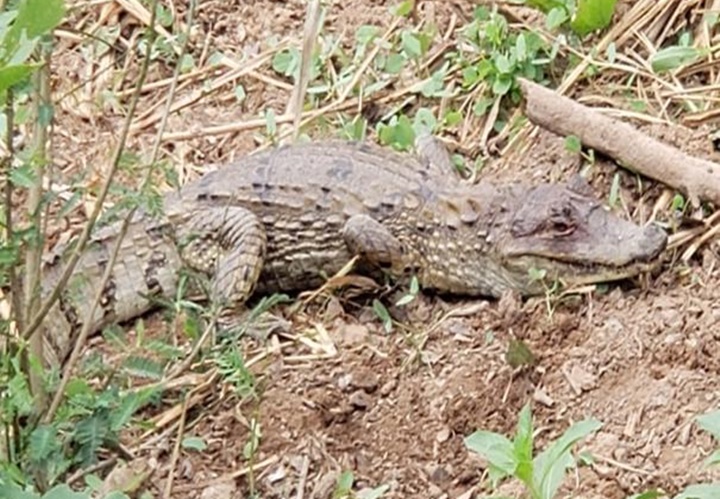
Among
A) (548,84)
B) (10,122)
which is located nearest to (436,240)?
(548,84)

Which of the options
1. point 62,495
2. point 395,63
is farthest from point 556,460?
point 395,63

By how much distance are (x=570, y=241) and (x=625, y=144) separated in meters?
0.32

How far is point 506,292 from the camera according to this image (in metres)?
4.57

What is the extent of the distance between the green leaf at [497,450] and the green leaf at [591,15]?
8.07 feet

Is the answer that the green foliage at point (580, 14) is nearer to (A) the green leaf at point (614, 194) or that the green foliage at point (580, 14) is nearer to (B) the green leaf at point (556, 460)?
(A) the green leaf at point (614, 194)

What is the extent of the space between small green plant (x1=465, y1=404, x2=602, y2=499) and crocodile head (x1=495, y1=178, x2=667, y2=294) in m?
1.51

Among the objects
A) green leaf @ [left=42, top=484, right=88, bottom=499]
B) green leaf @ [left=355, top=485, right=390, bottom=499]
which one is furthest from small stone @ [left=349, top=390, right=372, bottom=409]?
green leaf @ [left=42, top=484, right=88, bottom=499]

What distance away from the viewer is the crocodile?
4.66m

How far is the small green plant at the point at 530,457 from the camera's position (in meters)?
2.70

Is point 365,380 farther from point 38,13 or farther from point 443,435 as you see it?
point 38,13

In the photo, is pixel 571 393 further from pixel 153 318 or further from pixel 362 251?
pixel 153 318

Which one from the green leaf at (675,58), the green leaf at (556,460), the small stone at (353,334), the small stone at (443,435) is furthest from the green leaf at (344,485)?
the green leaf at (675,58)

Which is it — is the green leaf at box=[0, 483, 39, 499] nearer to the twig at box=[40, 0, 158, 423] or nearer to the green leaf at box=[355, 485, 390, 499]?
the twig at box=[40, 0, 158, 423]

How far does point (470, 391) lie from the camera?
13.1 feet
